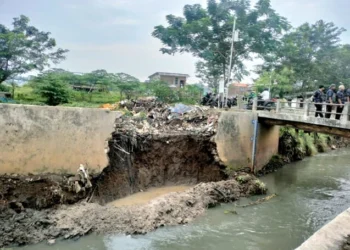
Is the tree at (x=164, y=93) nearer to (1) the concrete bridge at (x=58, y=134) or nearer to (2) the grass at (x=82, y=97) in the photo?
(2) the grass at (x=82, y=97)

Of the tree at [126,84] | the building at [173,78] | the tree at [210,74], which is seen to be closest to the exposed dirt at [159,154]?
the tree at [126,84]

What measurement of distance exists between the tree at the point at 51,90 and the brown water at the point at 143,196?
6.34 m

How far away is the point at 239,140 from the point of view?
12570 mm

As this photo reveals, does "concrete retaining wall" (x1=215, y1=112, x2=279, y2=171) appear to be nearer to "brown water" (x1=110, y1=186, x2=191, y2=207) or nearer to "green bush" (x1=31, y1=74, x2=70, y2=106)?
"brown water" (x1=110, y1=186, x2=191, y2=207)

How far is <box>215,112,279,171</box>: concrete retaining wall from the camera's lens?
469 inches

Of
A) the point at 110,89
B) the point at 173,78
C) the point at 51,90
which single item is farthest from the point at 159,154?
the point at 173,78

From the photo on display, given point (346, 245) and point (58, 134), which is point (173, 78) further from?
point (346, 245)

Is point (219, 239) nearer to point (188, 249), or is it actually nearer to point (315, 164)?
point (188, 249)

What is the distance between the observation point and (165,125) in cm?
1195

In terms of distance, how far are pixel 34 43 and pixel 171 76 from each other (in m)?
17.5

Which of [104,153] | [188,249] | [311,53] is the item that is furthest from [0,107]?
[311,53]

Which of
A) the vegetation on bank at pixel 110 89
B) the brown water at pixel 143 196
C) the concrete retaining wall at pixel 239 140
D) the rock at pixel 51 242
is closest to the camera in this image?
the rock at pixel 51 242

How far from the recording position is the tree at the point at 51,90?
1285cm

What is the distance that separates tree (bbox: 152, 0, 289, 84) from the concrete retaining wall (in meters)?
7.95
